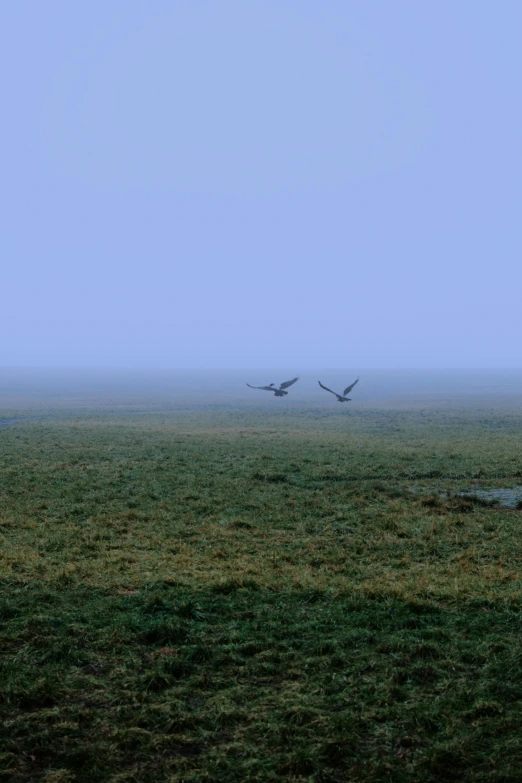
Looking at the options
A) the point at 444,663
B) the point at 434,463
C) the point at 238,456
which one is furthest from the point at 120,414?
the point at 444,663

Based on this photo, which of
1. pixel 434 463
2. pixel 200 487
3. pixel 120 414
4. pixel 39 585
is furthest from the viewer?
pixel 120 414

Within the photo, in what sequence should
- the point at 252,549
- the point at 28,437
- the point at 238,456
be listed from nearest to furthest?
the point at 252,549, the point at 238,456, the point at 28,437

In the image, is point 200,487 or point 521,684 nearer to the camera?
point 521,684

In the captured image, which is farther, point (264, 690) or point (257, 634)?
point (257, 634)

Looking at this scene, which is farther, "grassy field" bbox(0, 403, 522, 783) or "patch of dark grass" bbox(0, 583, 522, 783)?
"grassy field" bbox(0, 403, 522, 783)

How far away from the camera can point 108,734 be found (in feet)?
21.0

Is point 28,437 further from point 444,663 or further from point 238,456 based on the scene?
→ point 444,663

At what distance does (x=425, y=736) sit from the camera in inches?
252

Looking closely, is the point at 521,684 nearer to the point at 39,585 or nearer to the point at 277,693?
the point at 277,693

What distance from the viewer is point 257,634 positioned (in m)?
8.84

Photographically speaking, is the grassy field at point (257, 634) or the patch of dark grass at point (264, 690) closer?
the patch of dark grass at point (264, 690)

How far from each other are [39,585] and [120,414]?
50.9 metres

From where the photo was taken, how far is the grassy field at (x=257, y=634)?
20.2 feet

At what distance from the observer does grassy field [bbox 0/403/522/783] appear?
616cm
